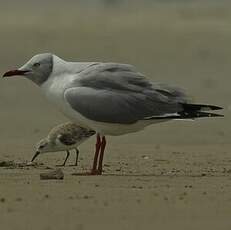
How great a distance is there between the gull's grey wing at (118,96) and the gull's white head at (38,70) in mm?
423

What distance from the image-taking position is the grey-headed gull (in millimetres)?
10359

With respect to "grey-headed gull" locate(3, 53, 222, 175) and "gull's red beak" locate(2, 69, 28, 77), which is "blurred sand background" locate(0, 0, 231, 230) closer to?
"grey-headed gull" locate(3, 53, 222, 175)

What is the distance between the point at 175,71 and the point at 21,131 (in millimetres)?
7446

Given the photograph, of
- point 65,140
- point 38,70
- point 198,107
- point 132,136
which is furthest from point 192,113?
point 132,136

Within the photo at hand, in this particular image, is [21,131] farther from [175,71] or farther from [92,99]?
[175,71]

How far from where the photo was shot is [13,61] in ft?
75.7

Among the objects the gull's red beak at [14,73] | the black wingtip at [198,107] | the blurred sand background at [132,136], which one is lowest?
the blurred sand background at [132,136]

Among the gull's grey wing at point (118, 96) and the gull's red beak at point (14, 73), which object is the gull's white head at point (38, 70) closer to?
the gull's red beak at point (14, 73)

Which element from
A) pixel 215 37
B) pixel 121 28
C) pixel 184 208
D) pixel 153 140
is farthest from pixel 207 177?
pixel 121 28

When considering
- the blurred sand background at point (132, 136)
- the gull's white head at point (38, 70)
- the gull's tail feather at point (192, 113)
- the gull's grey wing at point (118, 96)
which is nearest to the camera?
the blurred sand background at point (132, 136)

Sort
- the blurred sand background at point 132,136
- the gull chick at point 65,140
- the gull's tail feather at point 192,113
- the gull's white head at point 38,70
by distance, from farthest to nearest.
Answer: the gull chick at point 65,140
the gull's white head at point 38,70
the gull's tail feather at point 192,113
the blurred sand background at point 132,136

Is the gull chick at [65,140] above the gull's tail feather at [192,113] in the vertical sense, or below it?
below

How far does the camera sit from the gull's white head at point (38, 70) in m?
10.7

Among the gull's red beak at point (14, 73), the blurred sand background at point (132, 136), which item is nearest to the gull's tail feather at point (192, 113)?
the blurred sand background at point (132, 136)
